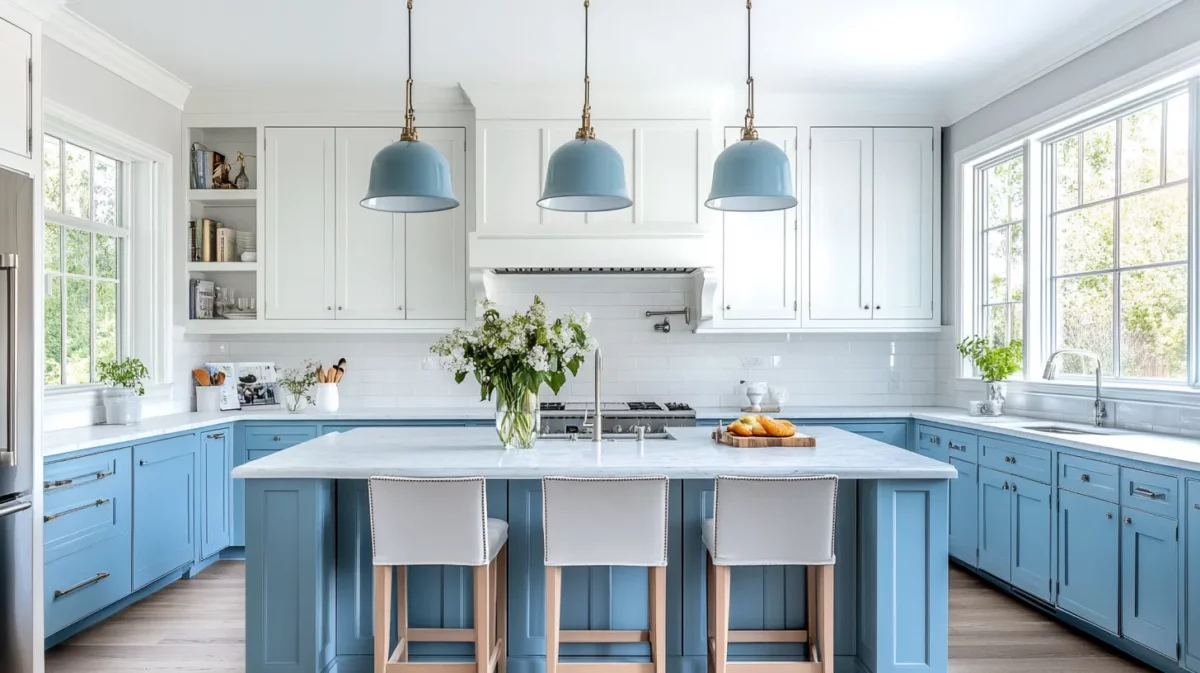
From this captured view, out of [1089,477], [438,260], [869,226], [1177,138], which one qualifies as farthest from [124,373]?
[1177,138]

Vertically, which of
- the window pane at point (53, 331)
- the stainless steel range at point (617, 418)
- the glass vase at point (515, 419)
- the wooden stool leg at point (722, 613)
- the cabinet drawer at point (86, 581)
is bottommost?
the cabinet drawer at point (86, 581)

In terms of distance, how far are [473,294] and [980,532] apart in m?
3.18

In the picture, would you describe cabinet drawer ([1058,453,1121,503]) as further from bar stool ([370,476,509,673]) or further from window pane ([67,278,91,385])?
window pane ([67,278,91,385])

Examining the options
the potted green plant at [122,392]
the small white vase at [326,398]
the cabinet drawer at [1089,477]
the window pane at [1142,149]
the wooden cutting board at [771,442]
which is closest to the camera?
the wooden cutting board at [771,442]

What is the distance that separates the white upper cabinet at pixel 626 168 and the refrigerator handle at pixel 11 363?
2.41 m

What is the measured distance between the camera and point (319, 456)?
8.95ft

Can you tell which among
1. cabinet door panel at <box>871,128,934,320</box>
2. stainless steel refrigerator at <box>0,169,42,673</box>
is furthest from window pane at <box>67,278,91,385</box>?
cabinet door panel at <box>871,128,934,320</box>

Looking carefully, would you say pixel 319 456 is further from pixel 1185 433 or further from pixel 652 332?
pixel 1185 433

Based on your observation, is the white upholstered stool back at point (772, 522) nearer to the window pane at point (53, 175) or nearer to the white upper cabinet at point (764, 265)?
the white upper cabinet at point (764, 265)

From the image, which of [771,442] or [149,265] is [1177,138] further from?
[149,265]

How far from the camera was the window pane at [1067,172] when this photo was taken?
4.10 metres

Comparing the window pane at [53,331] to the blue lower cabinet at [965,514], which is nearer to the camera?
the window pane at [53,331]

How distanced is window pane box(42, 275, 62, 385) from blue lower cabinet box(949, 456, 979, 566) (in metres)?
4.64

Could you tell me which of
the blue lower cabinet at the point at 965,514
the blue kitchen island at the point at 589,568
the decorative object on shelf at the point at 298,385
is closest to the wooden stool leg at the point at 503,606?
the blue kitchen island at the point at 589,568
